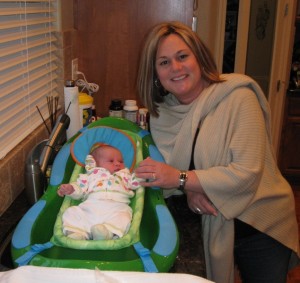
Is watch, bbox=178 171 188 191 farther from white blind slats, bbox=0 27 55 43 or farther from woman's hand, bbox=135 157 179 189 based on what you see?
white blind slats, bbox=0 27 55 43

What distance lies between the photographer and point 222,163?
1257mm

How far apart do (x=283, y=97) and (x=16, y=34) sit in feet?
7.22

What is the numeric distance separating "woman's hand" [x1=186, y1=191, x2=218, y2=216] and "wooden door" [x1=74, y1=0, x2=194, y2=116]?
1.20m

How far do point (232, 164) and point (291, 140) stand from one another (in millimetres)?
2265

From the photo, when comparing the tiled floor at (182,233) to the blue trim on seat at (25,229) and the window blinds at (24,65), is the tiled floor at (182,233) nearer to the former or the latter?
the blue trim on seat at (25,229)

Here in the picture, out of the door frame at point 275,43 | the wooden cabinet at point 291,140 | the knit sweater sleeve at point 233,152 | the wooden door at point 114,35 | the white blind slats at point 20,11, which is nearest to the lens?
the knit sweater sleeve at point 233,152

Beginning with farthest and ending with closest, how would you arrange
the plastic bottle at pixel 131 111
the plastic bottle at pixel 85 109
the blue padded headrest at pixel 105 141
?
the plastic bottle at pixel 131 111 < the plastic bottle at pixel 85 109 < the blue padded headrest at pixel 105 141

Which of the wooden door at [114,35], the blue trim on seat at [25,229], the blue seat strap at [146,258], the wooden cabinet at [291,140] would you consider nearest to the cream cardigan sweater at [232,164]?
the blue seat strap at [146,258]

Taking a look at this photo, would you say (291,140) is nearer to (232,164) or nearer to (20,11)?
(232,164)

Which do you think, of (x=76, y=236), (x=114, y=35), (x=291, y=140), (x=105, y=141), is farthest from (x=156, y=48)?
(x=291, y=140)

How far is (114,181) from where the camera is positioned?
4.27ft

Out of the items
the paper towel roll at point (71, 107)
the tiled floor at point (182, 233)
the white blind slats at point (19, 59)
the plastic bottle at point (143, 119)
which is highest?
the white blind slats at point (19, 59)

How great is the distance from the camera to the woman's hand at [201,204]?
1259 mm

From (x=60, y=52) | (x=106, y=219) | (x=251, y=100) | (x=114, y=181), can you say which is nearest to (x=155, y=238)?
(x=106, y=219)
